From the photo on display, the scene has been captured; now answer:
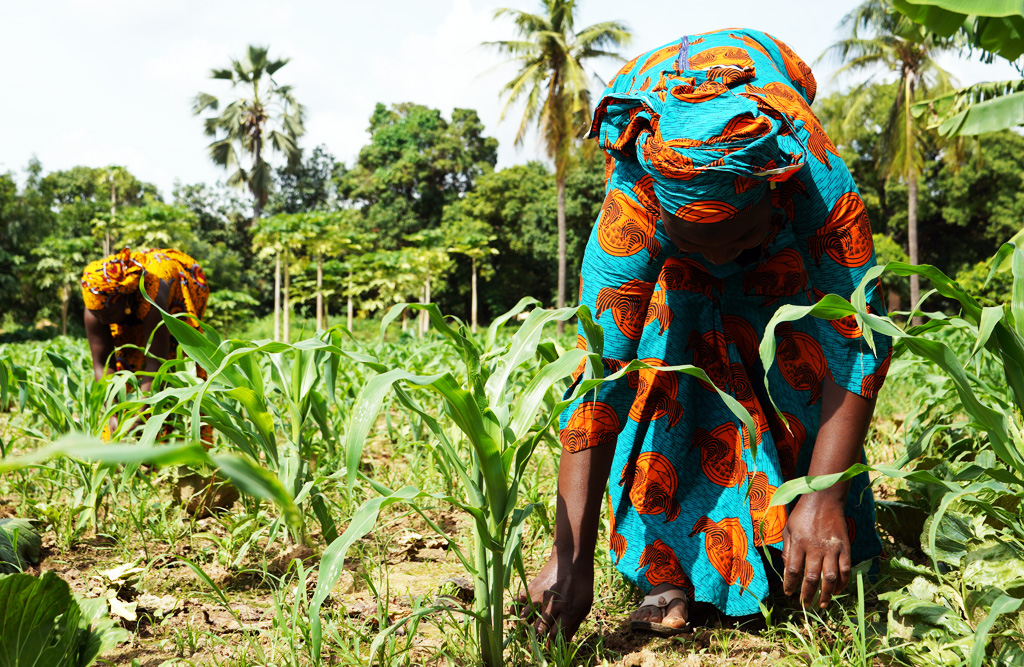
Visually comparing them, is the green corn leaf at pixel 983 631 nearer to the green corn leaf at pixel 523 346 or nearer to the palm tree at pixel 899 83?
the green corn leaf at pixel 523 346

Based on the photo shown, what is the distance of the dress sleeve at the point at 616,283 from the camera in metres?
1.23

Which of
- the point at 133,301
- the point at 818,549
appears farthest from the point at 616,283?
the point at 133,301

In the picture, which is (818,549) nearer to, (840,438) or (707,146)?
(840,438)

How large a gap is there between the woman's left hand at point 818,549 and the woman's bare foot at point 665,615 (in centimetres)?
22

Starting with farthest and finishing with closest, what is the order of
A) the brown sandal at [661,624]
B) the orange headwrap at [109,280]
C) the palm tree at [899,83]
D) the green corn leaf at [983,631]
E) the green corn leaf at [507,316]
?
the palm tree at [899,83] < the orange headwrap at [109,280] < the green corn leaf at [507,316] < the brown sandal at [661,624] < the green corn leaf at [983,631]

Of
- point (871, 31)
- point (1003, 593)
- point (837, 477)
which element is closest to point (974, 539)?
point (1003, 593)

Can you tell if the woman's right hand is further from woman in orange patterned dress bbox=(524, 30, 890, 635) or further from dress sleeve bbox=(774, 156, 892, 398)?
dress sleeve bbox=(774, 156, 892, 398)

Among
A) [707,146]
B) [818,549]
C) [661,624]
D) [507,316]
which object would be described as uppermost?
[707,146]

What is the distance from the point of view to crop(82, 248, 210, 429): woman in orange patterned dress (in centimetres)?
263

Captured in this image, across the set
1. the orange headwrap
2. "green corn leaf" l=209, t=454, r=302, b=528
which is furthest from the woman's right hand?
the orange headwrap

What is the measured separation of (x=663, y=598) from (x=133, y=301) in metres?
2.49

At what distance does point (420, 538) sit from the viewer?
1.69m

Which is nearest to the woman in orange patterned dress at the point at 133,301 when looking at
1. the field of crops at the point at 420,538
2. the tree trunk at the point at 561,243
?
the field of crops at the point at 420,538

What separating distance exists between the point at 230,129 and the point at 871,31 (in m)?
21.0
